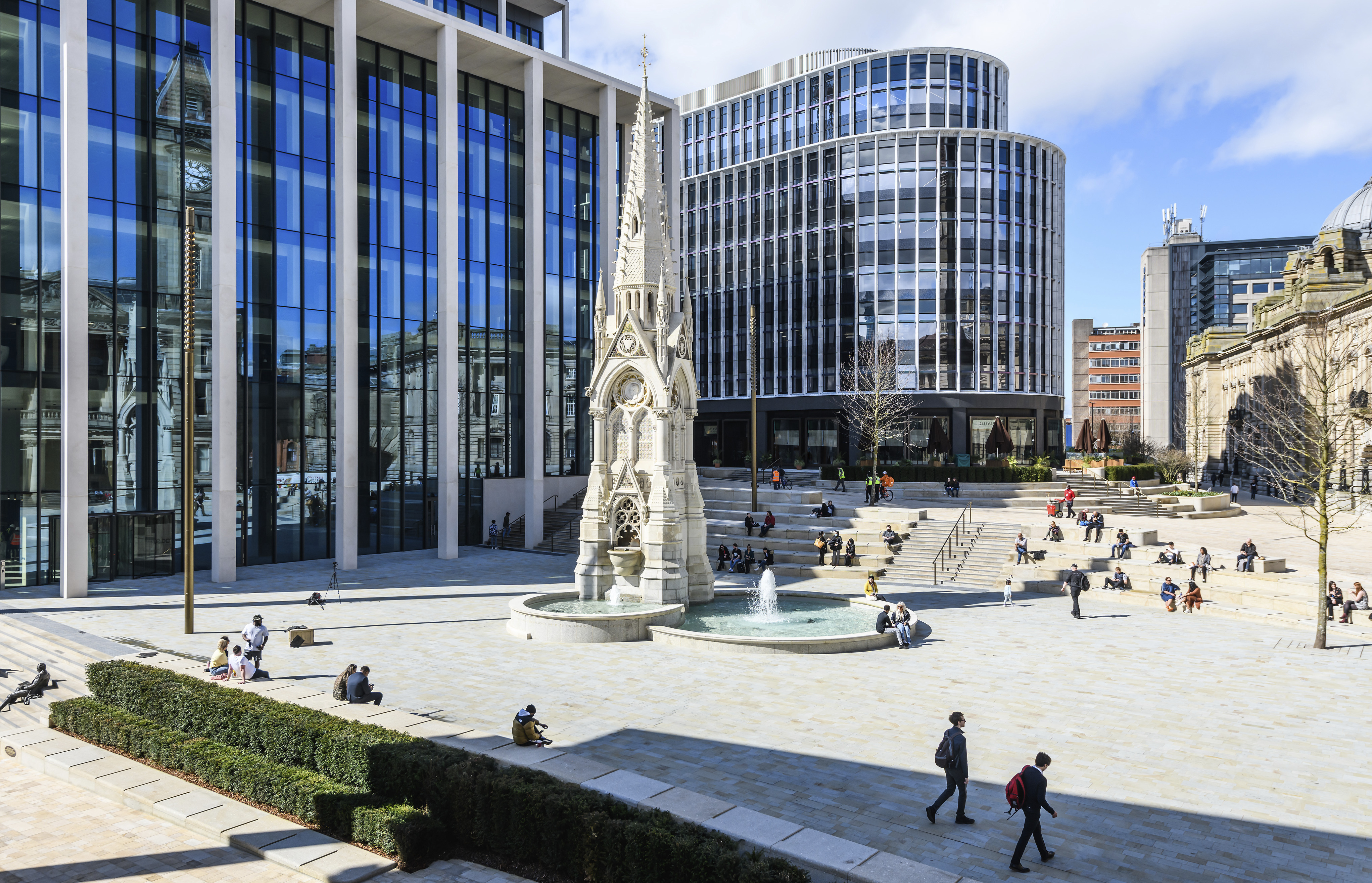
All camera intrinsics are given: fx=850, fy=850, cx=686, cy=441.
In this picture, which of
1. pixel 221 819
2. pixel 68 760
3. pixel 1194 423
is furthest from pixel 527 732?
pixel 1194 423

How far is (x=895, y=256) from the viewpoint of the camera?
215 ft

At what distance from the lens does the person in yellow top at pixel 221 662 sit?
17.9 meters

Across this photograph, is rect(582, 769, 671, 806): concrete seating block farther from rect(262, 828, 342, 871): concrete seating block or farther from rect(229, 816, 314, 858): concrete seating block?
rect(229, 816, 314, 858): concrete seating block

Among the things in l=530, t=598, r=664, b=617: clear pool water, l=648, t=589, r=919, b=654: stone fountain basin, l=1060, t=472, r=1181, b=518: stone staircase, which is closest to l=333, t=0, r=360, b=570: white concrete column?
l=530, t=598, r=664, b=617: clear pool water

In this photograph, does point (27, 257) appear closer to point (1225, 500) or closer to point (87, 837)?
point (87, 837)

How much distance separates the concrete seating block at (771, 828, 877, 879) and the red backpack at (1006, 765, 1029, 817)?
75.2 inches

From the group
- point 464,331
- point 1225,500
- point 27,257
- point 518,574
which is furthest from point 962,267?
point 27,257

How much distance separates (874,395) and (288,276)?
38948mm

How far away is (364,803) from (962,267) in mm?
61409

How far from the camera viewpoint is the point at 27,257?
30781 mm

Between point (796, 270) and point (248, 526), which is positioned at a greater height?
point (796, 270)

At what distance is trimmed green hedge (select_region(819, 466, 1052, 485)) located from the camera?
161ft

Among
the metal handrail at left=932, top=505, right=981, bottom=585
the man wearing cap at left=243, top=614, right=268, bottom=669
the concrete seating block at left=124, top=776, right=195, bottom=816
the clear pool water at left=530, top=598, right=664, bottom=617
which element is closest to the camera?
the concrete seating block at left=124, top=776, right=195, bottom=816

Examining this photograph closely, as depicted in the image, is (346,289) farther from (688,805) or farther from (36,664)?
(688,805)
